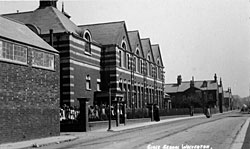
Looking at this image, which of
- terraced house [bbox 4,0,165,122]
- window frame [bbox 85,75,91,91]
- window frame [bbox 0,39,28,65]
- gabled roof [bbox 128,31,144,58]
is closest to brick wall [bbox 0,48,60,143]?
window frame [bbox 0,39,28,65]

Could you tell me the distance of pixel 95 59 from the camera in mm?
42562

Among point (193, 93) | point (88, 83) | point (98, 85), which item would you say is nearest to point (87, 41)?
point (88, 83)

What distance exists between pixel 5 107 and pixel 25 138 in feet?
7.90

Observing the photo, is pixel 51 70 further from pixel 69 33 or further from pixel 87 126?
pixel 69 33

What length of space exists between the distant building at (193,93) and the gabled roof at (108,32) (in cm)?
4813

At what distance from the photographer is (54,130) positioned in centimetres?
2244

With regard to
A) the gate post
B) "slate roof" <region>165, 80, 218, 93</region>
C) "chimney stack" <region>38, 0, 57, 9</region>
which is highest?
"chimney stack" <region>38, 0, 57, 9</region>

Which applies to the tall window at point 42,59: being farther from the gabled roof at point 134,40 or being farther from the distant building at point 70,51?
the gabled roof at point 134,40

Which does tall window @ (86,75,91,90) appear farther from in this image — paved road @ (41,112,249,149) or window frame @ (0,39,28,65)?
window frame @ (0,39,28,65)

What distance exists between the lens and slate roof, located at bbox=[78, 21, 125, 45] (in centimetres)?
4588

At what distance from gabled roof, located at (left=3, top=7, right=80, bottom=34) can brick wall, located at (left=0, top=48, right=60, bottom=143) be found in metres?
15.3

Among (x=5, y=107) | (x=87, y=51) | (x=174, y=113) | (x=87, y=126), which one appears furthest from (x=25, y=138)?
(x=174, y=113)

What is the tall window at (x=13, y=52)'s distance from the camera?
60.0ft

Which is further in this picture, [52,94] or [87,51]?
[87,51]
